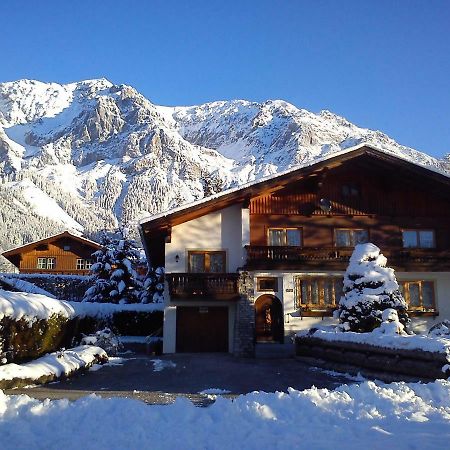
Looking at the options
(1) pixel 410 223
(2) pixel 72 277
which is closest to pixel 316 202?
(1) pixel 410 223

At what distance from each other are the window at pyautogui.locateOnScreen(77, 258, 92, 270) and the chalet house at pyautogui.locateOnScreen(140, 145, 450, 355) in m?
27.9

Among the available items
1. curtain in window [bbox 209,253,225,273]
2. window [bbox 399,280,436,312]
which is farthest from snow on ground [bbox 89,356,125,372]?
window [bbox 399,280,436,312]

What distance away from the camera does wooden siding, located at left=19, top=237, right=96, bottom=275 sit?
4916 cm

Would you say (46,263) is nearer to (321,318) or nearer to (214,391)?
(321,318)

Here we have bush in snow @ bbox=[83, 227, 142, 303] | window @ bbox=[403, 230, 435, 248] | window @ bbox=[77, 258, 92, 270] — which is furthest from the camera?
window @ bbox=[77, 258, 92, 270]

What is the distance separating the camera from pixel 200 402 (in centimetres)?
907

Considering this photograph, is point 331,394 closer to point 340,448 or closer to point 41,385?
point 340,448

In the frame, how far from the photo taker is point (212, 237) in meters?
22.8

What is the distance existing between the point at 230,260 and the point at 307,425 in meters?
16.3

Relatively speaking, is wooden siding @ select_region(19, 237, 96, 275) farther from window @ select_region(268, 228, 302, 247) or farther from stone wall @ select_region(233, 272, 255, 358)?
stone wall @ select_region(233, 272, 255, 358)

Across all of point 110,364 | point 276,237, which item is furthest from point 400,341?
point 276,237

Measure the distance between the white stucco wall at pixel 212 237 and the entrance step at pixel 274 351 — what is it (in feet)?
12.2

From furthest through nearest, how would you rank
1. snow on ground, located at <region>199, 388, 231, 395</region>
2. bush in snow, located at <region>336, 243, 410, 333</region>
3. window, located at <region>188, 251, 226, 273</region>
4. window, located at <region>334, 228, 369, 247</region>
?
window, located at <region>334, 228, 369, 247</region>, window, located at <region>188, 251, 226, 273</region>, bush in snow, located at <region>336, 243, 410, 333</region>, snow on ground, located at <region>199, 388, 231, 395</region>

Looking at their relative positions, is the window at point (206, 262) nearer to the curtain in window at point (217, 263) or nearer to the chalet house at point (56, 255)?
the curtain in window at point (217, 263)
